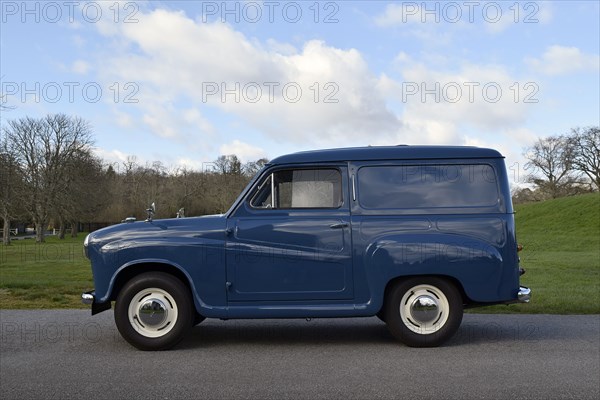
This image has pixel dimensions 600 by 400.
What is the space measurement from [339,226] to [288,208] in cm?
60

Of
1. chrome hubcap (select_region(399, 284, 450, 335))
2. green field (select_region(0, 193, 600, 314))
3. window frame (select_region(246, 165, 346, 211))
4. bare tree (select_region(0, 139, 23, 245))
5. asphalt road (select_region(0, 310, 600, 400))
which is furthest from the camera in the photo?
bare tree (select_region(0, 139, 23, 245))

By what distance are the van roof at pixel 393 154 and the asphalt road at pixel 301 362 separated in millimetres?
2036

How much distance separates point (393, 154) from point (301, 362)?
2549 mm

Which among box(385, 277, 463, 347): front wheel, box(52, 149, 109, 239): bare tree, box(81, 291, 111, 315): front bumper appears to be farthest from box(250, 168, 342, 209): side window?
box(52, 149, 109, 239): bare tree

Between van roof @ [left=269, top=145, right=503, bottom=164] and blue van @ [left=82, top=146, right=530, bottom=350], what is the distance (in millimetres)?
364

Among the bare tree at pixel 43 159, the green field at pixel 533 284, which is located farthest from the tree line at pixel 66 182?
the green field at pixel 533 284

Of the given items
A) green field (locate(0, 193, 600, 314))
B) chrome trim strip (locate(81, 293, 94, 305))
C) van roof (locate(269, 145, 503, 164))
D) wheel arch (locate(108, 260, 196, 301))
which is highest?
van roof (locate(269, 145, 503, 164))

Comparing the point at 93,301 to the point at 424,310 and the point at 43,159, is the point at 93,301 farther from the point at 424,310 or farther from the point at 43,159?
the point at 43,159

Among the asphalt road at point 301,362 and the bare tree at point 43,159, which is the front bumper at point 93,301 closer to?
the asphalt road at point 301,362

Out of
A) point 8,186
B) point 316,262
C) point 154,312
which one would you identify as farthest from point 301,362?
point 8,186

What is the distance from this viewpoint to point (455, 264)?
21.2 ft

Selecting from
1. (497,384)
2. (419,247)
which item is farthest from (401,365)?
→ (419,247)

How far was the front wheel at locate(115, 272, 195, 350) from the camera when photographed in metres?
6.38

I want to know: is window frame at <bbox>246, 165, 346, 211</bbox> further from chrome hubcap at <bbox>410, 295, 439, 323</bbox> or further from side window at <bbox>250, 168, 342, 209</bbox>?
chrome hubcap at <bbox>410, 295, 439, 323</bbox>
